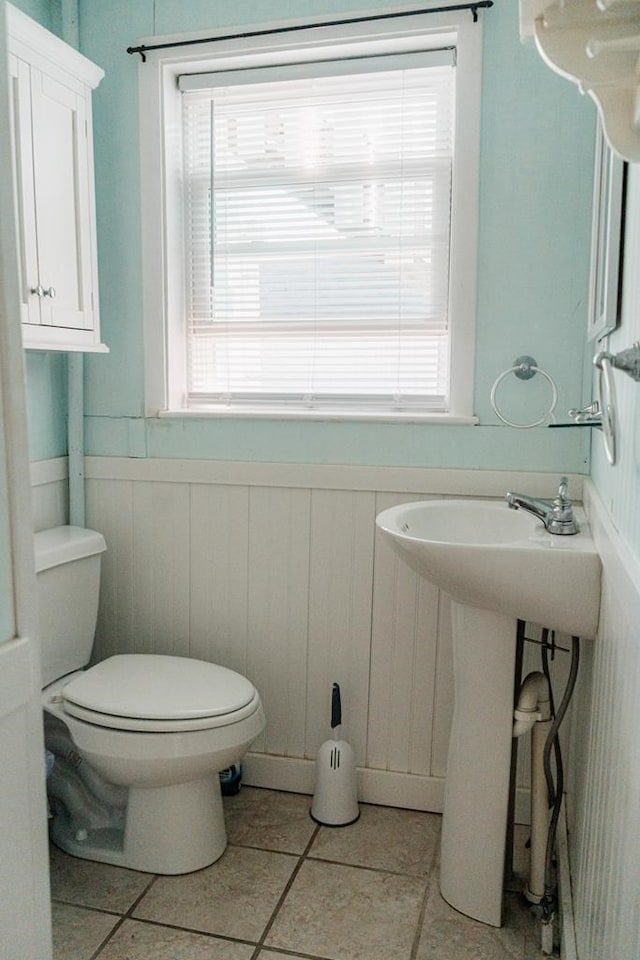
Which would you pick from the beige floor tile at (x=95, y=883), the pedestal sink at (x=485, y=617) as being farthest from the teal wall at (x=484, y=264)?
the beige floor tile at (x=95, y=883)

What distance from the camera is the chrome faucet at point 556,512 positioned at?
165cm

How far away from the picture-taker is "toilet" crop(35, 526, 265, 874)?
1787 millimetres

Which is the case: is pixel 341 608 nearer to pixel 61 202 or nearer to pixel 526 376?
pixel 526 376

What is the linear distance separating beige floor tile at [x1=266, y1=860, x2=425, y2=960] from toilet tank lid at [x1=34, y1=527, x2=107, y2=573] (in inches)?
39.3

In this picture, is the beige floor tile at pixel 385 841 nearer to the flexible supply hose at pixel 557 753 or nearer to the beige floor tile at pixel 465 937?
the beige floor tile at pixel 465 937

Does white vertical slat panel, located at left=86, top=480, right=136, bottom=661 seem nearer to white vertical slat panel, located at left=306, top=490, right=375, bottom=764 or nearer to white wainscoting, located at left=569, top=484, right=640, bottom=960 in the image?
white vertical slat panel, located at left=306, top=490, right=375, bottom=764

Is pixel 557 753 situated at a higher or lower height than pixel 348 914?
higher

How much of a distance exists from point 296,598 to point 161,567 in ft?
1.42

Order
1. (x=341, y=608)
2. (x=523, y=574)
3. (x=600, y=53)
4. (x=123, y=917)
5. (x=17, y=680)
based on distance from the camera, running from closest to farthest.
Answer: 1. (x=600, y=53)
2. (x=17, y=680)
3. (x=523, y=574)
4. (x=123, y=917)
5. (x=341, y=608)

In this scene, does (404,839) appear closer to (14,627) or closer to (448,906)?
(448,906)

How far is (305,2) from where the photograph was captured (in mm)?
2084

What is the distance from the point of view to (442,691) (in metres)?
2.16

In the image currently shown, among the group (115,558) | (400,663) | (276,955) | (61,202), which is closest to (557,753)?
(400,663)

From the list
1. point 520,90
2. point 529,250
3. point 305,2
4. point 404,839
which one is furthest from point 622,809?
point 305,2
